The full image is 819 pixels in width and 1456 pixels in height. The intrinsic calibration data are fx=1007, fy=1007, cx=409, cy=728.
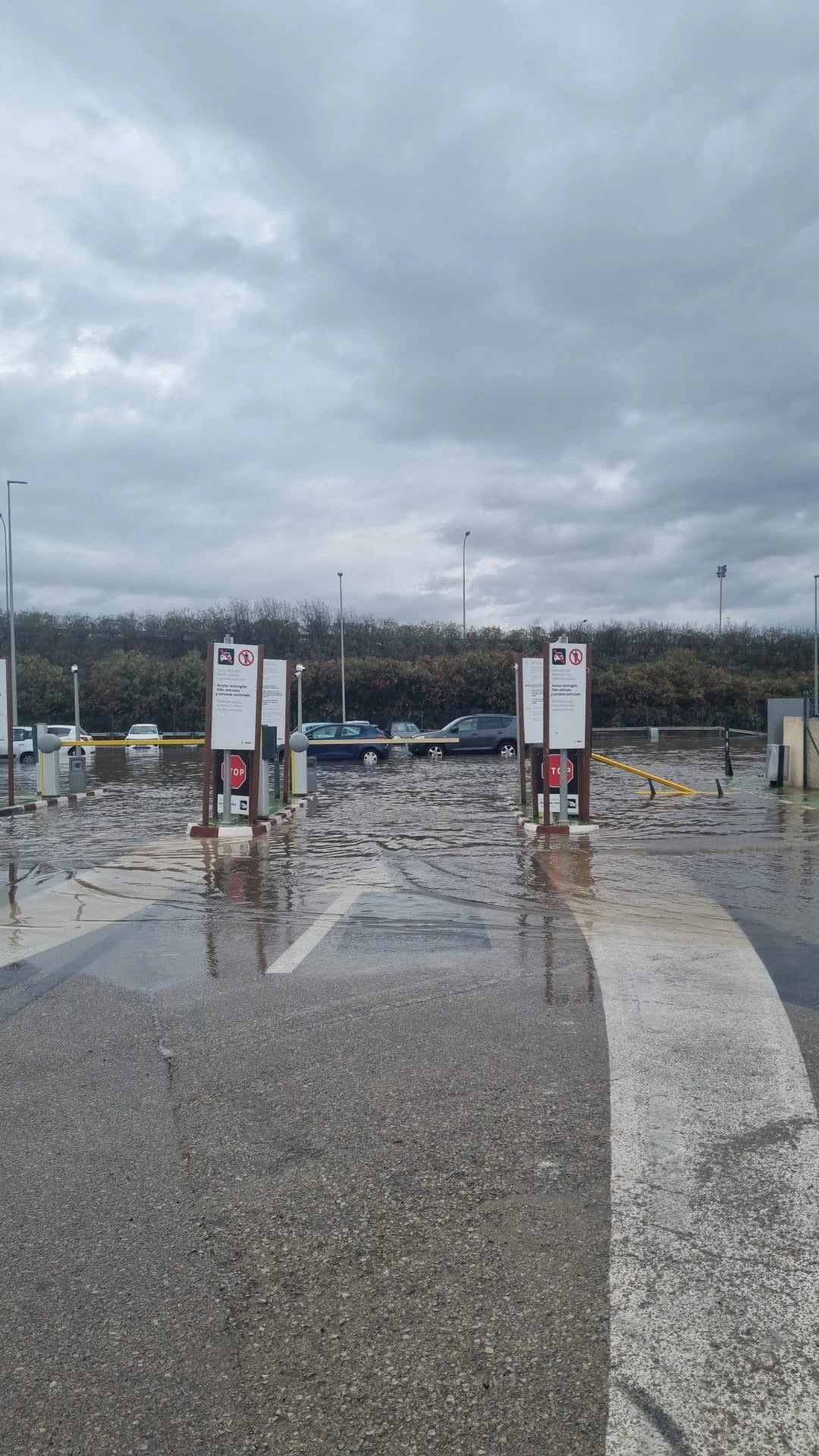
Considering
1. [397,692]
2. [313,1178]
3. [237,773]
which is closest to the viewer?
[313,1178]

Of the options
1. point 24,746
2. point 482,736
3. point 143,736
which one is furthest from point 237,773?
point 143,736

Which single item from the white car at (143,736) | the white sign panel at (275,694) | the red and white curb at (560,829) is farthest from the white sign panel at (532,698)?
the white car at (143,736)

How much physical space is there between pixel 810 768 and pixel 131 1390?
2024 cm

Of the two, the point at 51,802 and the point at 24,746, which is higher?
the point at 24,746

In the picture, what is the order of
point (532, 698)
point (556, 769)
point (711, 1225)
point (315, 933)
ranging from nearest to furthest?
1. point (711, 1225)
2. point (315, 933)
3. point (556, 769)
4. point (532, 698)

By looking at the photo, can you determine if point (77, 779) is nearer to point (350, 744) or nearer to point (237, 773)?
point (237, 773)

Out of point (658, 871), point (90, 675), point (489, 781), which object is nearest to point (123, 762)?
point (489, 781)

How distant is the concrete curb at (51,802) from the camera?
19.4 metres

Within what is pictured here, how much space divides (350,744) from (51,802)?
1322 centimetres

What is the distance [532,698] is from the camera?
17.3 m

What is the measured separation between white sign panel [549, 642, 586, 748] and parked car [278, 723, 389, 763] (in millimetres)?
18455

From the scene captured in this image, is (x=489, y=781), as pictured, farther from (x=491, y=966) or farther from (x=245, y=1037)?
(x=245, y=1037)

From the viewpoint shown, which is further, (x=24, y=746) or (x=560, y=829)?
(x=24, y=746)

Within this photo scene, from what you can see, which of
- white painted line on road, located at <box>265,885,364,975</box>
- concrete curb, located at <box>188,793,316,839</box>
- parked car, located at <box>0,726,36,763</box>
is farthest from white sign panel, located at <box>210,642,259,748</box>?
parked car, located at <box>0,726,36,763</box>
